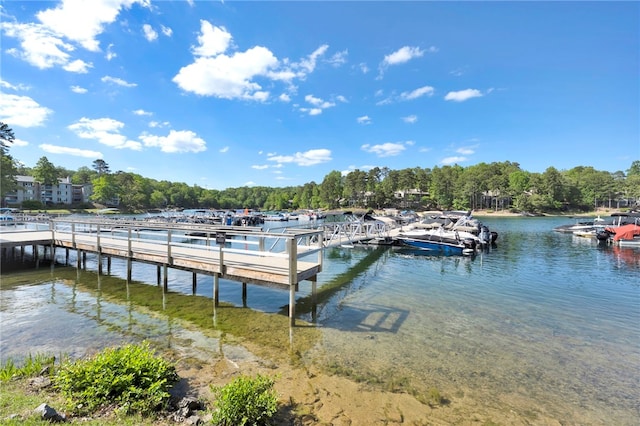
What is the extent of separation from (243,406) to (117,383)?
2000 millimetres

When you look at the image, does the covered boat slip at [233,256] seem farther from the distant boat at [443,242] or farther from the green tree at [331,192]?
the green tree at [331,192]

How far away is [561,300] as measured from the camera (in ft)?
40.1

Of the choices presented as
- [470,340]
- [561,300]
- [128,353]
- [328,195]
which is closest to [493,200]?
[328,195]

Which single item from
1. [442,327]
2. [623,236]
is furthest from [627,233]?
[442,327]

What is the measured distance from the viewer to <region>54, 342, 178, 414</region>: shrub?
164 inches

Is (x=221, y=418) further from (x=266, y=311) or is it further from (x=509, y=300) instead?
(x=509, y=300)

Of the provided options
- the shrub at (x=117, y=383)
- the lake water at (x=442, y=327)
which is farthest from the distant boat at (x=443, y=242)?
the shrub at (x=117, y=383)

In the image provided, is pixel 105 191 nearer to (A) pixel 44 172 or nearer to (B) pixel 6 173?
(A) pixel 44 172

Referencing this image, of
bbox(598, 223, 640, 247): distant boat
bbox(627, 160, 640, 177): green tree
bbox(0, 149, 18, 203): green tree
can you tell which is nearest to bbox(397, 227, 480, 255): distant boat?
bbox(598, 223, 640, 247): distant boat

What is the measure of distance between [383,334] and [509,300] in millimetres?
7025

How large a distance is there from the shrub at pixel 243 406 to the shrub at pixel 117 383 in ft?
3.37

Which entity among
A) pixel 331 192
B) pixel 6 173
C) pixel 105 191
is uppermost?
pixel 6 173

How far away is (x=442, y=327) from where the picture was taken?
9008 mm

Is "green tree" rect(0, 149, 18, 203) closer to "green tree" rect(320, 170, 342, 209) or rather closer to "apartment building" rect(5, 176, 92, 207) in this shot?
"apartment building" rect(5, 176, 92, 207)
